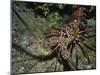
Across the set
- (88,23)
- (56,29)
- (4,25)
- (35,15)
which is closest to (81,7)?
(88,23)

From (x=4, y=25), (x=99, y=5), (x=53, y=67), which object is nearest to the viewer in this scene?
(x=4, y=25)

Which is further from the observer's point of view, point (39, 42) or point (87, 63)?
point (87, 63)

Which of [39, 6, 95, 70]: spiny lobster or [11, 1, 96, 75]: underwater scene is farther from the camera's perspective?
[39, 6, 95, 70]: spiny lobster

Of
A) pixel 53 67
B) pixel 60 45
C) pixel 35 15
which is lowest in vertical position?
pixel 53 67

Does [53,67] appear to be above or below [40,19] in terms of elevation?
below

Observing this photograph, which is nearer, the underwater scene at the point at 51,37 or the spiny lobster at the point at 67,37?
the underwater scene at the point at 51,37

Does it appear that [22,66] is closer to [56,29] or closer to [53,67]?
[53,67]

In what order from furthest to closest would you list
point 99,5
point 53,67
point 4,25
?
point 99,5 → point 53,67 → point 4,25
